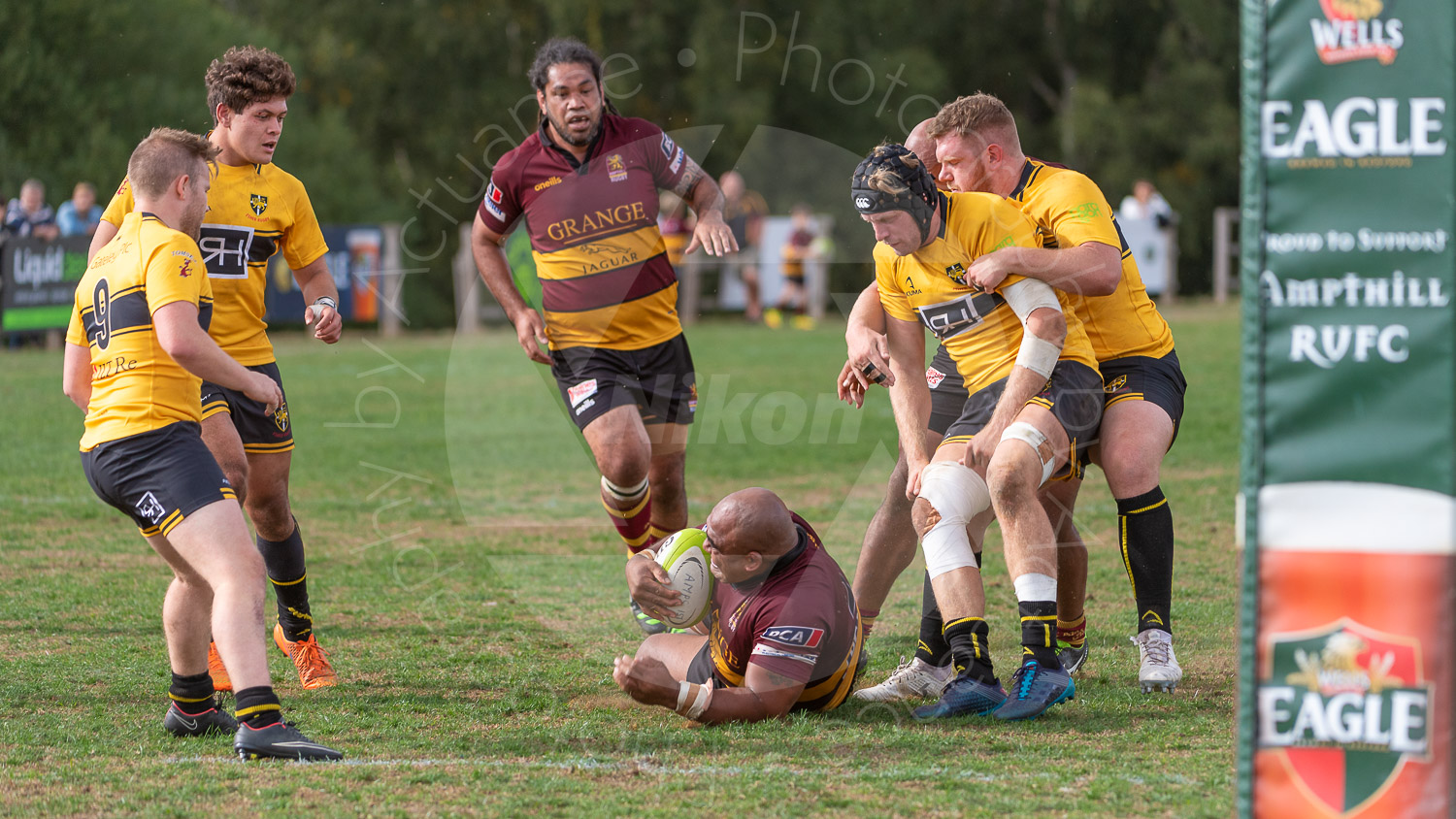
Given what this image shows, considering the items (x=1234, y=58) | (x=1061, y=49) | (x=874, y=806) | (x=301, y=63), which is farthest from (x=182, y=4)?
(x=874, y=806)

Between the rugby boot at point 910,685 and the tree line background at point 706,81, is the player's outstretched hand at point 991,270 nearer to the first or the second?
the rugby boot at point 910,685

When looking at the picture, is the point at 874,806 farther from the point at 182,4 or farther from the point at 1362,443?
the point at 182,4

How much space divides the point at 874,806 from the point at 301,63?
34.4m

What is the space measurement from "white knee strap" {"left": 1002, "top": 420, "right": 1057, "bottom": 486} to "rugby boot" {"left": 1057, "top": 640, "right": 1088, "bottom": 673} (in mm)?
935

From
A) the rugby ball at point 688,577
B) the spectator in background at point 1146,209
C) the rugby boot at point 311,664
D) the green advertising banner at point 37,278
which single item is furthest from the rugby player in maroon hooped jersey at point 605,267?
the spectator in background at point 1146,209

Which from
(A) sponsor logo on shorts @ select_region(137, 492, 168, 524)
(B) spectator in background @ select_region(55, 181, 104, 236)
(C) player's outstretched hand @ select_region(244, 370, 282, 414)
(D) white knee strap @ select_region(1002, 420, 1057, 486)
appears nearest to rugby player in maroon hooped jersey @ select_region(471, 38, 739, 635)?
(D) white knee strap @ select_region(1002, 420, 1057, 486)

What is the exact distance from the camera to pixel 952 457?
16.0 feet

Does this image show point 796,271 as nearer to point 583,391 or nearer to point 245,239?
point 583,391

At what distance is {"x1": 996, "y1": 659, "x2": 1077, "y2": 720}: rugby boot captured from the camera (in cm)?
456

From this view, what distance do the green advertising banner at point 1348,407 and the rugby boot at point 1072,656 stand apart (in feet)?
7.80

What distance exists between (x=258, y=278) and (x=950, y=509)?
2846 mm

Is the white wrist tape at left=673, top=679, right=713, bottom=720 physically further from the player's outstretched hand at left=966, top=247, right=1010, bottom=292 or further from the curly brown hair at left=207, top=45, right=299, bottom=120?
the curly brown hair at left=207, top=45, right=299, bottom=120

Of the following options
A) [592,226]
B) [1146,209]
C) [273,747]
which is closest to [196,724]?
[273,747]

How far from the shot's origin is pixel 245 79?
5145mm
